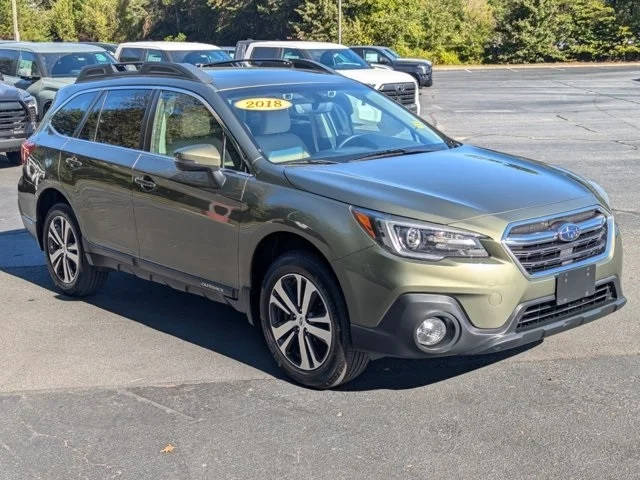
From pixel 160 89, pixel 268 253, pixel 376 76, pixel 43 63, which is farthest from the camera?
pixel 376 76

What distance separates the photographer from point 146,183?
604cm

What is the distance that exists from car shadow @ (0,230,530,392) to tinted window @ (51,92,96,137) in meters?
1.31

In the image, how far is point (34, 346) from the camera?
6090 mm

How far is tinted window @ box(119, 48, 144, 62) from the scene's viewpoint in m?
20.9

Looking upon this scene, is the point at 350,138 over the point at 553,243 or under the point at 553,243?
over

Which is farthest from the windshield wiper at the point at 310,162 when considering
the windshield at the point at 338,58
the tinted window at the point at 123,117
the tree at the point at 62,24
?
the tree at the point at 62,24

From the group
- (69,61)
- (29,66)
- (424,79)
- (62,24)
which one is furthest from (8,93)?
(62,24)

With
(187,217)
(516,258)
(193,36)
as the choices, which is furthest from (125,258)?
(193,36)

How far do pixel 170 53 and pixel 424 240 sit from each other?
54.8 feet

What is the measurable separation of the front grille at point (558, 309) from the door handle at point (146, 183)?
2.57 metres

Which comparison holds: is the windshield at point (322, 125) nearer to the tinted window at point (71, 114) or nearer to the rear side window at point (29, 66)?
the tinted window at point (71, 114)

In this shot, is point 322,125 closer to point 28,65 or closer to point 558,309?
point 558,309

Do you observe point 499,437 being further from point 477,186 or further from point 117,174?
point 117,174

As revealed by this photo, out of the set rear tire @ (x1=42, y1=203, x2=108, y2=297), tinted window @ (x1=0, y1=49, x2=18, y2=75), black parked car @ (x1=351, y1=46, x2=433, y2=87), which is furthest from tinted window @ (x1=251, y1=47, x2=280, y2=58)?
rear tire @ (x1=42, y1=203, x2=108, y2=297)
